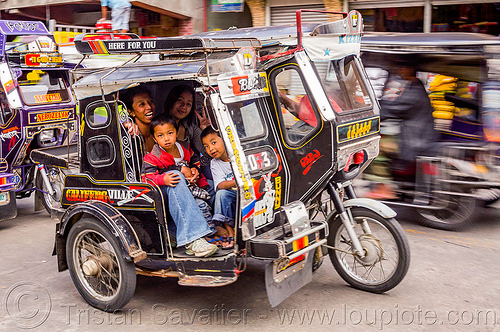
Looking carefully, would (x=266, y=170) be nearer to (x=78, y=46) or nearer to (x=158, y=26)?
(x=78, y=46)

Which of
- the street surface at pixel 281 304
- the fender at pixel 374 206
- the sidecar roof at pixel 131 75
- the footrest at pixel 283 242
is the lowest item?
the street surface at pixel 281 304

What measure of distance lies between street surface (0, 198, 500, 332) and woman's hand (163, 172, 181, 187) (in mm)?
1054

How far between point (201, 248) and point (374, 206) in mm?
1456

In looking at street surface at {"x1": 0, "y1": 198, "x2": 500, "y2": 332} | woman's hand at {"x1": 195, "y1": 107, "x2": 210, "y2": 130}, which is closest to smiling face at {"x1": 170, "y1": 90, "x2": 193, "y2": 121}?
woman's hand at {"x1": 195, "y1": 107, "x2": 210, "y2": 130}

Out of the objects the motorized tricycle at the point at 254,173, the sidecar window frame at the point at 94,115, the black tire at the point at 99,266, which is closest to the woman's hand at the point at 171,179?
the motorized tricycle at the point at 254,173

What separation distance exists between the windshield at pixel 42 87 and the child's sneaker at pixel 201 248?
4.31 m

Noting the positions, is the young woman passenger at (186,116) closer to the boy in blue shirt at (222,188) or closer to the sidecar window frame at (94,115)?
the boy in blue shirt at (222,188)

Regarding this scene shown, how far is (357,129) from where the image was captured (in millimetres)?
4621

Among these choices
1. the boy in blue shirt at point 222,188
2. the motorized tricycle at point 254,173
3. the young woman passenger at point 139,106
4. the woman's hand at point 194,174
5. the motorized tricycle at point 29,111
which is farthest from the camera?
the motorized tricycle at point 29,111

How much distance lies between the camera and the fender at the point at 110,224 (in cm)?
434

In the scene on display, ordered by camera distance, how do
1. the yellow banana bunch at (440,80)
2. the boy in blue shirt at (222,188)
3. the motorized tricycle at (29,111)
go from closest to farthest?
the boy in blue shirt at (222,188)
the yellow banana bunch at (440,80)
the motorized tricycle at (29,111)

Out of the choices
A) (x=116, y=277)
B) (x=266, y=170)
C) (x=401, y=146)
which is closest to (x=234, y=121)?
(x=266, y=170)

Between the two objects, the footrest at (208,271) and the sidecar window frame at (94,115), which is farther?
the sidecar window frame at (94,115)

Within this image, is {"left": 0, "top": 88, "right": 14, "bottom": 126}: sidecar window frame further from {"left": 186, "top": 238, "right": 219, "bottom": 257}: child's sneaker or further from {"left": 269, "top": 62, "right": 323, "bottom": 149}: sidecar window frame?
{"left": 269, "top": 62, "right": 323, "bottom": 149}: sidecar window frame
